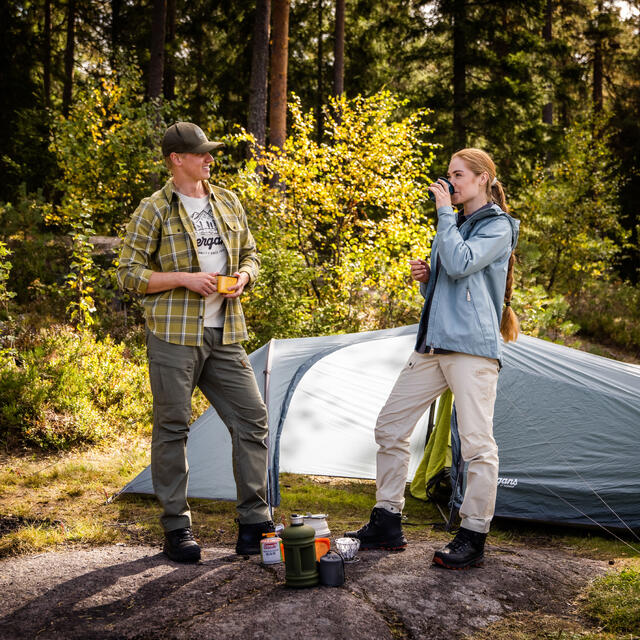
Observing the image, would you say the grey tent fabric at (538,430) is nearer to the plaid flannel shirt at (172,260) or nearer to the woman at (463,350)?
the woman at (463,350)

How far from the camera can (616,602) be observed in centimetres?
261

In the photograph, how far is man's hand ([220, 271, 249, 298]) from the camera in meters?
3.02

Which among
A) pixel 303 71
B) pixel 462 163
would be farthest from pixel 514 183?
pixel 462 163

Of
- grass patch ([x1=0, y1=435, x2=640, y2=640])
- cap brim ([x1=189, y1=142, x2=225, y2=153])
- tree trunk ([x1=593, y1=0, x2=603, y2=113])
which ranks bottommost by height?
grass patch ([x1=0, y1=435, x2=640, y2=640])

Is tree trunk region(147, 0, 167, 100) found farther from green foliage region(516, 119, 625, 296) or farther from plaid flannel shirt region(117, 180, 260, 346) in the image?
plaid flannel shirt region(117, 180, 260, 346)

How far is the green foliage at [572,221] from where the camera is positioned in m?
12.3

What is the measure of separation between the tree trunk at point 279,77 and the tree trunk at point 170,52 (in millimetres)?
3756

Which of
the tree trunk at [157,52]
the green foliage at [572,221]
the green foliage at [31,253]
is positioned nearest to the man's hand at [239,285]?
the green foliage at [31,253]

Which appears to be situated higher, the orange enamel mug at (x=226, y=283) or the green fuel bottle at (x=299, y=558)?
the orange enamel mug at (x=226, y=283)

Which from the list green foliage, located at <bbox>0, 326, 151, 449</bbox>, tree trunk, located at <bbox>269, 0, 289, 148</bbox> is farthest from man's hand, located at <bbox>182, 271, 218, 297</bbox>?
tree trunk, located at <bbox>269, 0, 289, 148</bbox>

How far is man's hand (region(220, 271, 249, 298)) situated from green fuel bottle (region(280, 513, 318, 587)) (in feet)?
3.44

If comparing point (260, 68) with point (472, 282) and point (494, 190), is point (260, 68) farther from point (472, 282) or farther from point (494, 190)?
point (472, 282)

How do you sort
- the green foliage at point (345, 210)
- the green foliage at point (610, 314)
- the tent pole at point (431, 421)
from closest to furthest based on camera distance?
1. the tent pole at point (431, 421)
2. the green foliage at point (345, 210)
3. the green foliage at point (610, 314)

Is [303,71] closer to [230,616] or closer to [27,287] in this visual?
[27,287]
